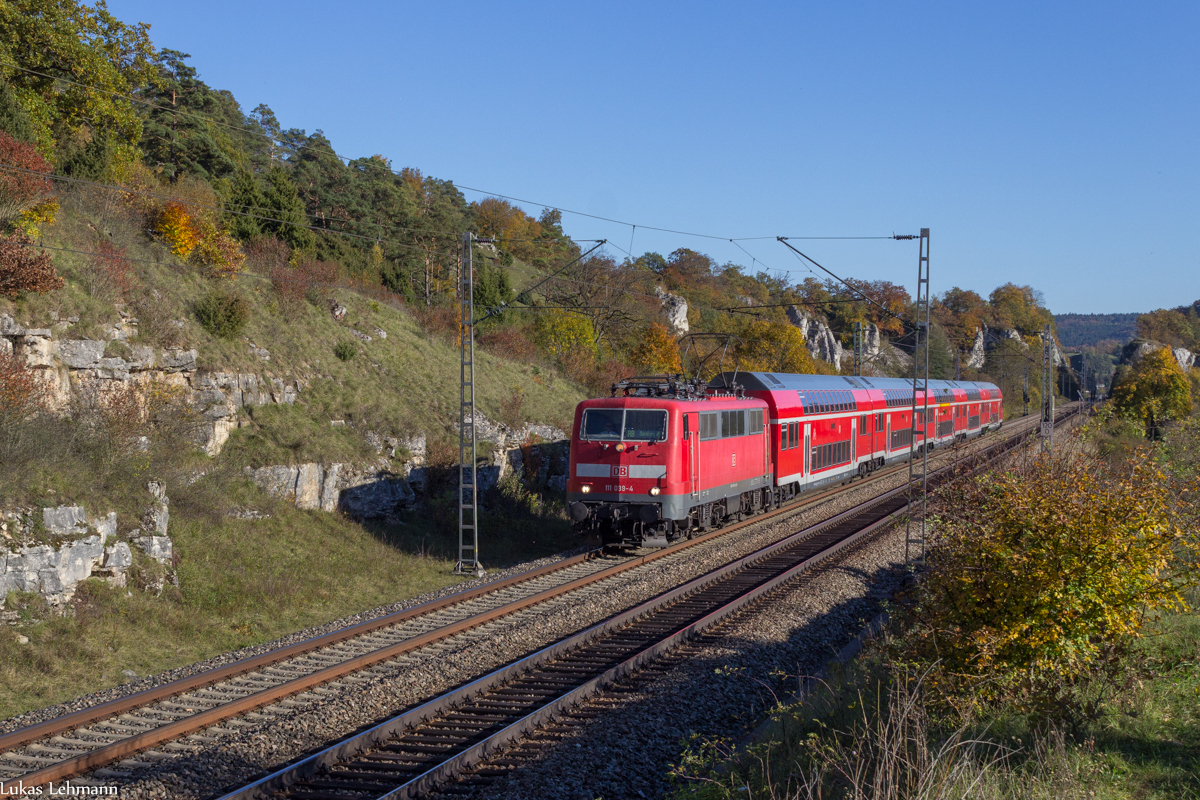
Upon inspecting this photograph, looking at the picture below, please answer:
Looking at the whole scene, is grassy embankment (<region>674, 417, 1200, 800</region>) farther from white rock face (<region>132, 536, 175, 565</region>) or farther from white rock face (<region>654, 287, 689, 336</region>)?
white rock face (<region>654, 287, 689, 336</region>)

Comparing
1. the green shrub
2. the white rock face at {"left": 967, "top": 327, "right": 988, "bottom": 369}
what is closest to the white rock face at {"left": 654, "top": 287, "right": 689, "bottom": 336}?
the green shrub

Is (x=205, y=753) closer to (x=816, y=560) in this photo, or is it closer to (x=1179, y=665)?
(x=1179, y=665)

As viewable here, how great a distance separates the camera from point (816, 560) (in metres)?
16.8

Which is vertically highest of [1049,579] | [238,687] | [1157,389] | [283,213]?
[283,213]

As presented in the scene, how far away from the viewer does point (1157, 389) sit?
51.4 m

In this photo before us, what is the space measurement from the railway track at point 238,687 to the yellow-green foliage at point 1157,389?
43482 mm

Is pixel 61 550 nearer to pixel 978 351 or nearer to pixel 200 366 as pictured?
pixel 200 366

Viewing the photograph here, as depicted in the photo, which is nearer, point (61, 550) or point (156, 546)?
point (61, 550)

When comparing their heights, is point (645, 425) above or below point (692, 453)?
above

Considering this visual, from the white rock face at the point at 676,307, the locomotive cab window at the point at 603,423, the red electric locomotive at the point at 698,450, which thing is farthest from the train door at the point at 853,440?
the white rock face at the point at 676,307

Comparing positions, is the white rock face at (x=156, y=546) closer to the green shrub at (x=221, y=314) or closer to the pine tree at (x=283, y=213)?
the green shrub at (x=221, y=314)

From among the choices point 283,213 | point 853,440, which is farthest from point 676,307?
point 283,213

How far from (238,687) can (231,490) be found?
8.93 m

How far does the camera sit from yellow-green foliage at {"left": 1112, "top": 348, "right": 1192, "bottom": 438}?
4788 centimetres
